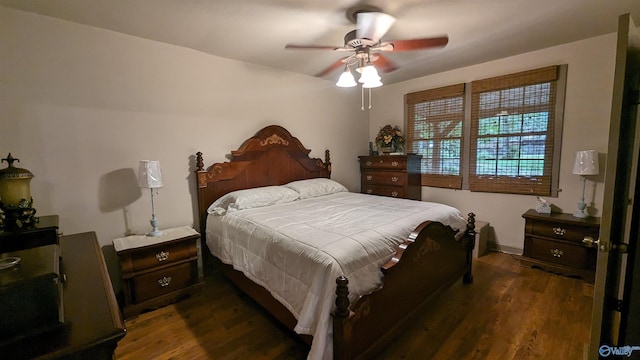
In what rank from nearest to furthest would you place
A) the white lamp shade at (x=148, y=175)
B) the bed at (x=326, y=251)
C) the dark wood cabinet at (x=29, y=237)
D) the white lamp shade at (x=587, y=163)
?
the dark wood cabinet at (x=29, y=237)
the bed at (x=326, y=251)
the white lamp shade at (x=148, y=175)
the white lamp shade at (x=587, y=163)

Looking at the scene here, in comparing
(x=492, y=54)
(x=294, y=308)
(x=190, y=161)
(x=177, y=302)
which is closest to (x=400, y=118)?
(x=492, y=54)

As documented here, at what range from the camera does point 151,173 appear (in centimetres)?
228

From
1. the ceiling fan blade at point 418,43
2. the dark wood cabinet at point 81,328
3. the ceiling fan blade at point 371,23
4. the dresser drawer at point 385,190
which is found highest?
the ceiling fan blade at point 371,23

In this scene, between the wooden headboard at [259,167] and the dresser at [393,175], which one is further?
the dresser at [393,175]

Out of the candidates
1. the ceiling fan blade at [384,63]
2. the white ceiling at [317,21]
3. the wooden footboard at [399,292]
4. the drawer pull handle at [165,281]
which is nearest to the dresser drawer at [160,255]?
the drawer pull handle at [165,281]

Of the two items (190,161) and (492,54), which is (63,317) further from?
(492,54)

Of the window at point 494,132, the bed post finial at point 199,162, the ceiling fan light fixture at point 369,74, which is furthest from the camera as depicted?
the window at point 494,132

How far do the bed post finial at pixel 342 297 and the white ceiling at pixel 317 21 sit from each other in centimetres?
185

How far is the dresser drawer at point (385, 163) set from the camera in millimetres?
3891

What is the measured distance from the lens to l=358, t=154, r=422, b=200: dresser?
3877mm

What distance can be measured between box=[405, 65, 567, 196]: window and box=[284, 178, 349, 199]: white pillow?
5.10 ft

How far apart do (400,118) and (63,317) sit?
431 centimetres

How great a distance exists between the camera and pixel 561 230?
2.77m

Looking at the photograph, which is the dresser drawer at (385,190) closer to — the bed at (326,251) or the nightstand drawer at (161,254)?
the bed at (326,251)
